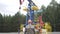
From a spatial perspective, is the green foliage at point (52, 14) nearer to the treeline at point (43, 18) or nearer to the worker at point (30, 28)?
the treeline at point (43, 18)

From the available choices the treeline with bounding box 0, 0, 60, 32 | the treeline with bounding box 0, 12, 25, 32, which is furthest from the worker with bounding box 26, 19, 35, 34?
the treeline with bounding box 0, 12, 25, 32

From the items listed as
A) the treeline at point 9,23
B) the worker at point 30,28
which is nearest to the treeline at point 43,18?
the treeline at point 9,23

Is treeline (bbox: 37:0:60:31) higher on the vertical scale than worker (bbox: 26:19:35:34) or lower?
higher

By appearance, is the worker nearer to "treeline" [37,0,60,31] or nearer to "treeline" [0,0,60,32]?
A: "treeline" [0,0,60,32]

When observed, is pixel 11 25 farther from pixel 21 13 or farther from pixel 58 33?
pixel 58 33

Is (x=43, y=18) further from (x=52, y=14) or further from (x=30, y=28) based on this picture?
(x=30, y=28)

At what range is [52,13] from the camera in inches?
282

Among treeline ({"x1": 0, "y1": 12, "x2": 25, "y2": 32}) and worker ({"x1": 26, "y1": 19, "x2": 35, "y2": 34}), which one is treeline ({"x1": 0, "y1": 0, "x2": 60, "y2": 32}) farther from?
worker ({"x1": 26, "y1": 19, "x2": 35, "y2": 34})

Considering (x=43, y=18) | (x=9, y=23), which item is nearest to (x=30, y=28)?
(x=43, y=18)

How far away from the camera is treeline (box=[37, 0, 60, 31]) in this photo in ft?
23.4

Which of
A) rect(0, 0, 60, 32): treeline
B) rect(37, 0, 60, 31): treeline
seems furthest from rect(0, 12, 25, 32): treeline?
rect(37, 0, 60, 31): treeline

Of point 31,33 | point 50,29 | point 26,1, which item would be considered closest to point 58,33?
point 50,29

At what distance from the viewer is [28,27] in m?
7.15

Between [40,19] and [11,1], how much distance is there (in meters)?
0.89
